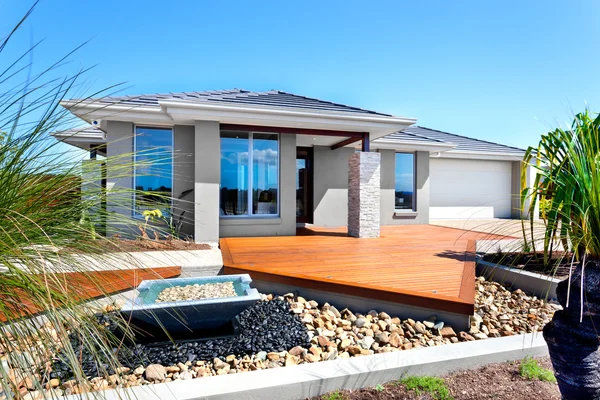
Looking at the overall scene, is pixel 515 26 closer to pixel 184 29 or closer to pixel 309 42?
pixel 309 42

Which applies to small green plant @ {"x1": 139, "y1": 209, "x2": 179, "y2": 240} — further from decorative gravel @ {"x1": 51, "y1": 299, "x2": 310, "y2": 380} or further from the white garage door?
the white garage door

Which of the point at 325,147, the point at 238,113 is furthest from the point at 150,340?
the point at 325,147

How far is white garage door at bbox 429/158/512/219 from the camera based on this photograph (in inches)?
594

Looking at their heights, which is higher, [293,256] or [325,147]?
[325,147]

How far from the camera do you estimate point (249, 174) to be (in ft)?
28.7

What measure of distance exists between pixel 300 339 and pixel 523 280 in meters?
4.10

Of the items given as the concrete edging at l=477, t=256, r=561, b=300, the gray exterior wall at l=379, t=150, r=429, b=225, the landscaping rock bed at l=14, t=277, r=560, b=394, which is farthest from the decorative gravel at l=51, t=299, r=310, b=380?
the gray exterior wall at l=379, t=150, r=429, b=225

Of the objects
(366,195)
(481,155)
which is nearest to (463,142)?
(481,155)

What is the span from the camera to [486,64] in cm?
823

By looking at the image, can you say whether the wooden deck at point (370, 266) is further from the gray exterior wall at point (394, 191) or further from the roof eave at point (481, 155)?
the roof eave at point (481, 155)

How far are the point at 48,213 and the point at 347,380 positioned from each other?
2.14 meters

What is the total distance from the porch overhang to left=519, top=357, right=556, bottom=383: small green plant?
6472mm

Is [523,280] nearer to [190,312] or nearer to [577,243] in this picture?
[577,243]

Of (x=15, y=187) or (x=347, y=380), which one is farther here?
(x=347, y=380)
